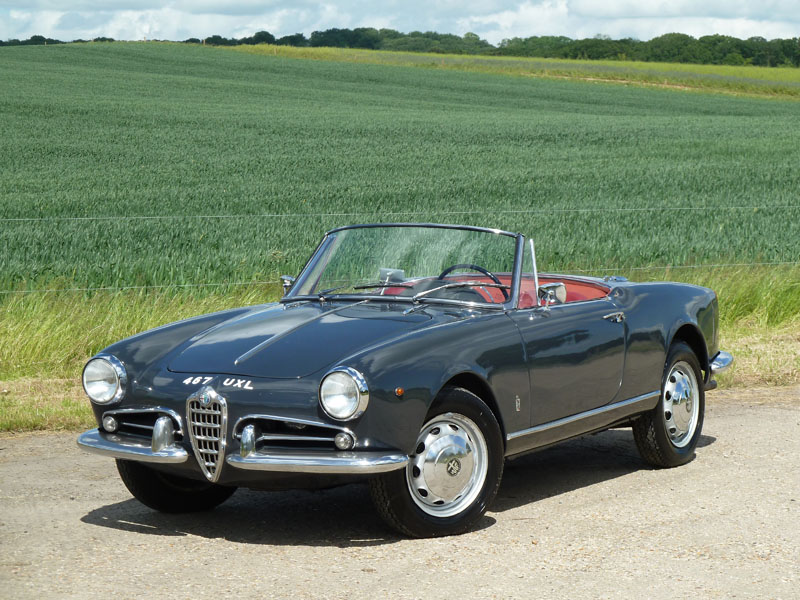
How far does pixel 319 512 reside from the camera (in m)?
5.38

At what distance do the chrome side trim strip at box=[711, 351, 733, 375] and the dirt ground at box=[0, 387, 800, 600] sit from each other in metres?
0.49

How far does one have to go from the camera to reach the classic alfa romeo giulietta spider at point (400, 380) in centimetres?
456

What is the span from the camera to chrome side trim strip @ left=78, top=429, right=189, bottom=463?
4.68m

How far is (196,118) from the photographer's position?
36219 millimetres

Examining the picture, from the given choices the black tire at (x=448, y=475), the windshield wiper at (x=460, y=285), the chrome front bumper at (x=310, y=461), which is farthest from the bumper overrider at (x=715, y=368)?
the chrome front bumper at (x=310, y=461)

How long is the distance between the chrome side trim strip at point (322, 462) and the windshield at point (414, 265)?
1.30m

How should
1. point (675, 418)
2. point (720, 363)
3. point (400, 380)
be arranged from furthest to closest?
point (720, 363) < point (675, 418) < point (400, 380)

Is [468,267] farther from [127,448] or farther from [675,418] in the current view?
[127,448]

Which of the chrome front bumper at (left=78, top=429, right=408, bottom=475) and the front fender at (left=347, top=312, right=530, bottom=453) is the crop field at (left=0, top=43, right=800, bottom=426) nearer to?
the chrome front bumper at (left=78, top=429, right=408, bottom=475)

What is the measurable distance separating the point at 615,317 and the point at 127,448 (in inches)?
100

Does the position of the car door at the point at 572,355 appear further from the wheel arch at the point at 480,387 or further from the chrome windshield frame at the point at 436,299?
the wheel arch at the point at 480,387

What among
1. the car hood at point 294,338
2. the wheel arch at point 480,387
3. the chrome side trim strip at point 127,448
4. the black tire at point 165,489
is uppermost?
the car hood at point 294,338

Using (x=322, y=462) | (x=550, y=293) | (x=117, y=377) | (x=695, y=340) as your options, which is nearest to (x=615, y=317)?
(x=550, y=293)

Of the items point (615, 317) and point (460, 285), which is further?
point (615, 317)
